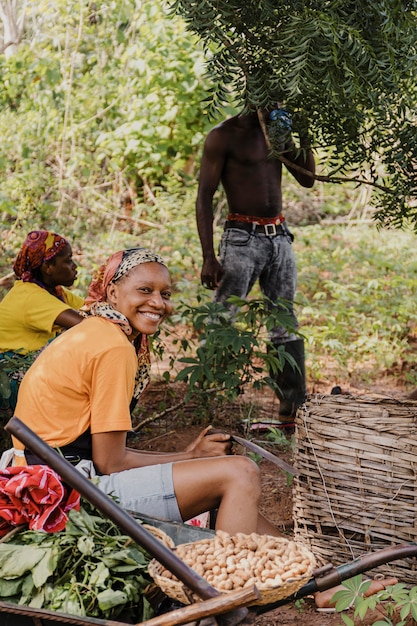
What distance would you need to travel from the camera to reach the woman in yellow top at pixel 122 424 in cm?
260

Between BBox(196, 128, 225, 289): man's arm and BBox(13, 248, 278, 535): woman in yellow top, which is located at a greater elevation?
BBox(196, 128, 225, 289): man's arm

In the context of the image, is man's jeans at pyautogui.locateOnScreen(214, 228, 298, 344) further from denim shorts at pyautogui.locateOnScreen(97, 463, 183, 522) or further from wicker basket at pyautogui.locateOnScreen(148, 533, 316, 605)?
wicker basket at pyautogui.locateOnScreen(148, 533, 316, 605)

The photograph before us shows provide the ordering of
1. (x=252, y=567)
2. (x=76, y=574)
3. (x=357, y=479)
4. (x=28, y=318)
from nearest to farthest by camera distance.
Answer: (x=252, y=567), (x=76, y=574), (x=357, y=479), (x=28, y=318)

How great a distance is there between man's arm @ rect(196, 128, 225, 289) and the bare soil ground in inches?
32.3

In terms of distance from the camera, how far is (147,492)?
263 cm

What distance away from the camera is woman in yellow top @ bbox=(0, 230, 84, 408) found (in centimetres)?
444

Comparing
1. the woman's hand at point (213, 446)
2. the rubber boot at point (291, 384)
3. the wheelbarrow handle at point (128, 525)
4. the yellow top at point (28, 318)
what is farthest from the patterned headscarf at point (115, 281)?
the rubber boot at point (291, 384)

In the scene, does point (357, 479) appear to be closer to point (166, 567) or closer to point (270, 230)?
point (166, 567)

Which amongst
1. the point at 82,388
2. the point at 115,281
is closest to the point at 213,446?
the point at 82,388

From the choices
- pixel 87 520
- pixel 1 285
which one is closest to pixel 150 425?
pixel 87 520

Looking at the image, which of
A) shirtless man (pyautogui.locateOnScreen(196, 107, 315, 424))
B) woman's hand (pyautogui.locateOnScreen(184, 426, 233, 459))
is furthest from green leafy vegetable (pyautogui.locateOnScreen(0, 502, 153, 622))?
shirtless man (pyautogui.locateOnScreen(196, 107, 315, 424))

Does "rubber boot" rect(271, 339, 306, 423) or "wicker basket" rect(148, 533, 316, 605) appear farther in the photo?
"rubber boot" rect(271, 339, 306, 423)

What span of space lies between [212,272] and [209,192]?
509 mm

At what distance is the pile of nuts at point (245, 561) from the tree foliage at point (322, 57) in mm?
1433
